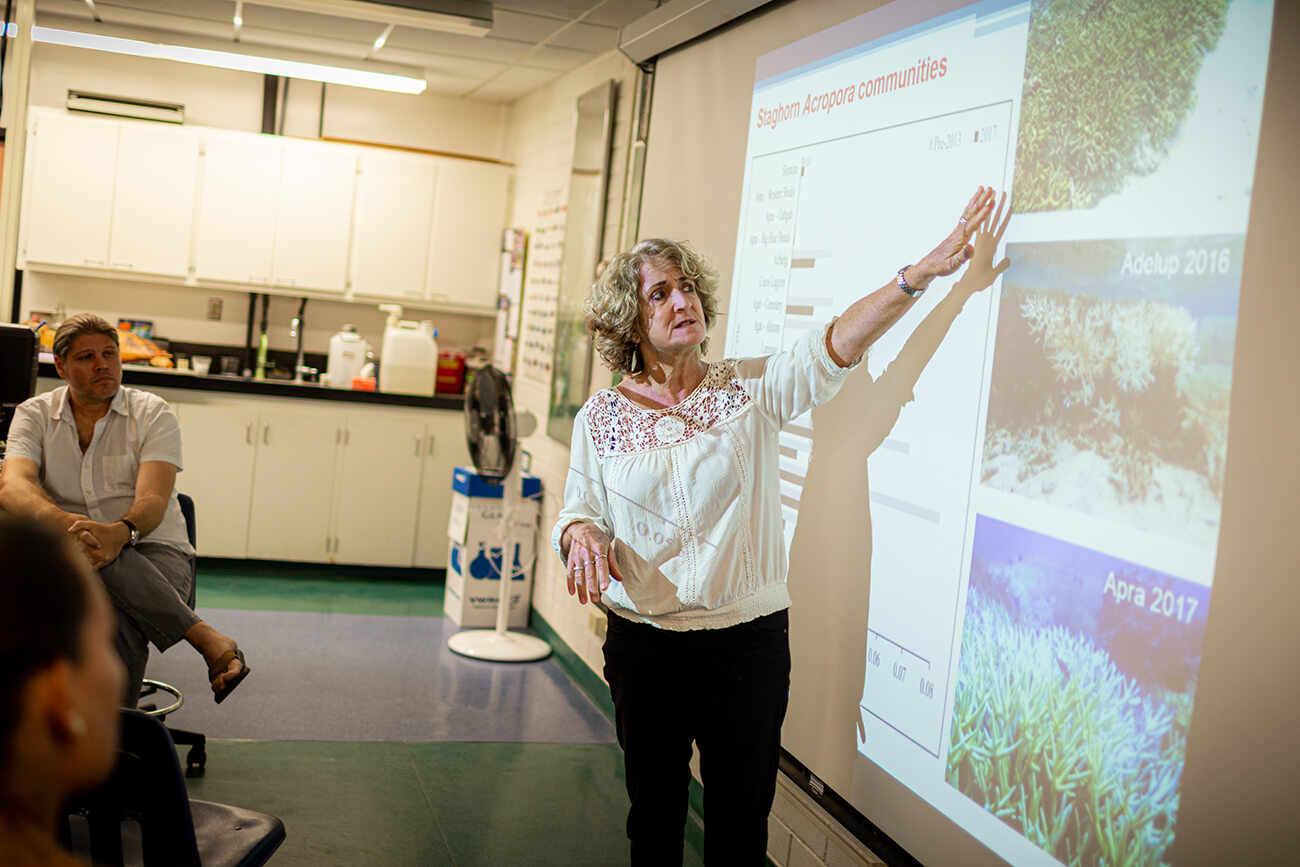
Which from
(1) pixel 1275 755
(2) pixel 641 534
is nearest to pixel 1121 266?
(1) pixel 1275 755

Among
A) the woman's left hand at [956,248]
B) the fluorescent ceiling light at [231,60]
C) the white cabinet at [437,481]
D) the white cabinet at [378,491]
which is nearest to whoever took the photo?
the woman's left hand at [956,248]

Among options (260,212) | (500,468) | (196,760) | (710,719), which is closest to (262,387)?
(260,212)

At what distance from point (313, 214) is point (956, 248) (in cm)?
516

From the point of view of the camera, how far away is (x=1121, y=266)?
1.79 metres

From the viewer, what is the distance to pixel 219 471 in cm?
600

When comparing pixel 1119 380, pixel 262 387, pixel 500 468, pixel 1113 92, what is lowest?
pixel 500 468

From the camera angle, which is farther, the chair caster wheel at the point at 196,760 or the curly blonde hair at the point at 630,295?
the chair caster wheel at the point at 196,760

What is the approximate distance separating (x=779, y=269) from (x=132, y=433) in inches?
78.9

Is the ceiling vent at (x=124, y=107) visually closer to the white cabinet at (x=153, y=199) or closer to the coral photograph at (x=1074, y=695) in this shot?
the white cabinet at (x=153, y=199)

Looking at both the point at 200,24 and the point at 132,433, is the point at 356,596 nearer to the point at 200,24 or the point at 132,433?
the point at 132,433

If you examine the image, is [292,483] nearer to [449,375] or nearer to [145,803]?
[449,375]

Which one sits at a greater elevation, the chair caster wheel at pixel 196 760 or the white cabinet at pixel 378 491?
the white cabinet at pixel 378 491

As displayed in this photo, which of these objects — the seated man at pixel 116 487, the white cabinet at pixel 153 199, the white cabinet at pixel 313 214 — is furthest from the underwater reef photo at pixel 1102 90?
the white cabinet at pixel 153 199

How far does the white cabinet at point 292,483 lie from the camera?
6078 mm
